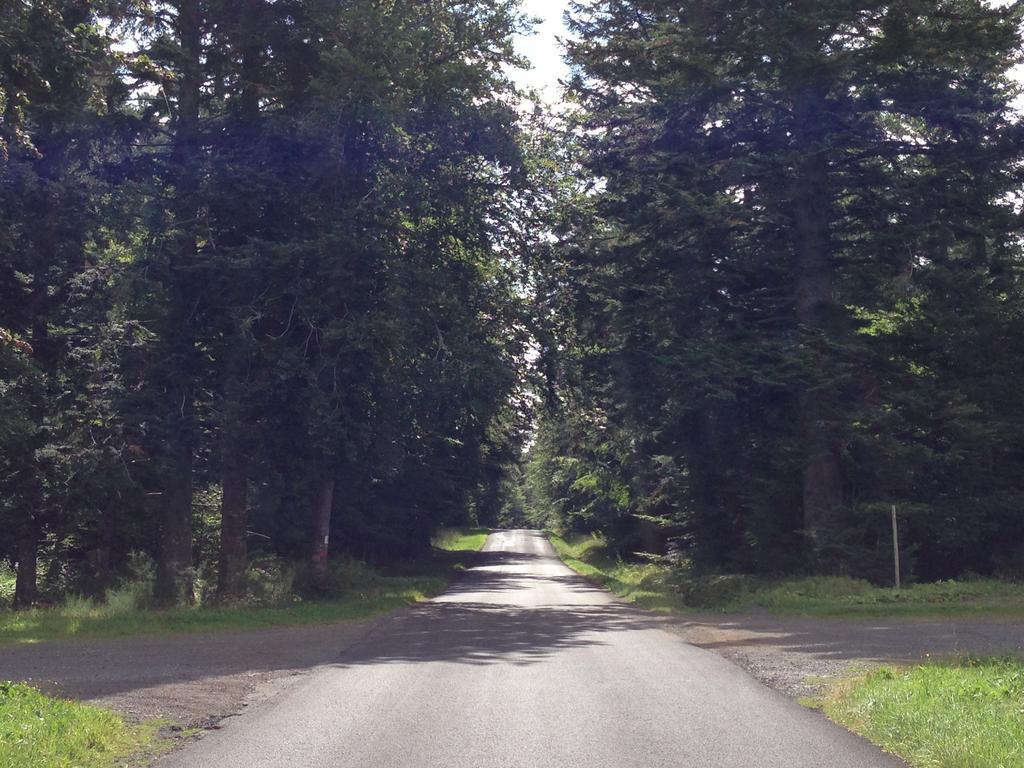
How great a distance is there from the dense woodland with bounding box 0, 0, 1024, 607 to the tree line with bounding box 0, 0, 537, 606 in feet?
0.31

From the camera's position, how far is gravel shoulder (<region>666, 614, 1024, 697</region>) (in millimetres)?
13250

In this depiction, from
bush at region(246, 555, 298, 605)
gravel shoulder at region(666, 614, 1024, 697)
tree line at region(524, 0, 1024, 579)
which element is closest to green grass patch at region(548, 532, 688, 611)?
tree line at region(524, 0, 1024, 579)

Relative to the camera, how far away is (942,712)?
8969 millimetres

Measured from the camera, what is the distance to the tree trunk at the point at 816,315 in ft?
87.6

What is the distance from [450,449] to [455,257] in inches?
754

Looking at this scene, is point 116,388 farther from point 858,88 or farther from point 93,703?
point 858,88

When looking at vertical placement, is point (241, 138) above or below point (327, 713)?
above

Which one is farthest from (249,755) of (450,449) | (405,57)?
(450,449)

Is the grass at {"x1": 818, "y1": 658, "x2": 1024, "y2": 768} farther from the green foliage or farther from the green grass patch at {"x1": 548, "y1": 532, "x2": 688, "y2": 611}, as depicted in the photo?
the green foliage

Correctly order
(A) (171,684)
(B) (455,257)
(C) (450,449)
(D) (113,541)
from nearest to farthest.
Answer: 1. (A) (171,684)
2. (B) (455,257)
3. (D) (113,541)
4. (C) (450,449)

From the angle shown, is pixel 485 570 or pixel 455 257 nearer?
pixel 455 257

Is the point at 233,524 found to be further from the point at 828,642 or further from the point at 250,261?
the point at 828,642

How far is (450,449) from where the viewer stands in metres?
45.2

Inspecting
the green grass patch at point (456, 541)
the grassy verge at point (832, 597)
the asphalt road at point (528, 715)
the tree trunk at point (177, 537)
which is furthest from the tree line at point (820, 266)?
the green grass patch at point (456, 541)
